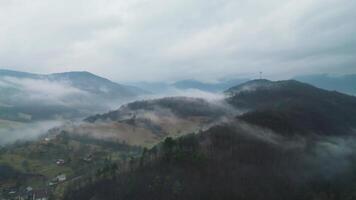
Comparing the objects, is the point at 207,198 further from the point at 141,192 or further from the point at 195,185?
the point at 141,192

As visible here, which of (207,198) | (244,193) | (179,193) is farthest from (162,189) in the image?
(244,193)

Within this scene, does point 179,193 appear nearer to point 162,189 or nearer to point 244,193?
point 162,189

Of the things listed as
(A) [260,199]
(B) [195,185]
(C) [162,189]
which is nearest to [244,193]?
(A) [260,199]

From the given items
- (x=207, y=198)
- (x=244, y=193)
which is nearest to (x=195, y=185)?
(x=207, y=198)

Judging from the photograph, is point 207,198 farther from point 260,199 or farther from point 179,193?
point 260,199

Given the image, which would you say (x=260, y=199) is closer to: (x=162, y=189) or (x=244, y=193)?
(x=244, y=193)

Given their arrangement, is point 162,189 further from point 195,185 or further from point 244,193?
point 244,193
